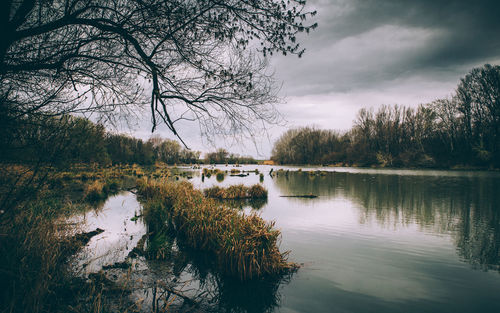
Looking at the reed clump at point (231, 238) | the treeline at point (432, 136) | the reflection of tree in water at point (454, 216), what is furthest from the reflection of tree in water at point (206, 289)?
the treeline at point (432, 136)

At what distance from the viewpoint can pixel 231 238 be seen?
6.01 meters

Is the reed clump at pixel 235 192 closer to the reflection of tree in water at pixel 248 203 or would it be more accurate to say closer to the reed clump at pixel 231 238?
the reflection of tree in water at pixel 248 203

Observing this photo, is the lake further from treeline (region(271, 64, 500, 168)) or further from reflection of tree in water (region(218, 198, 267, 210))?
treeline (region(271, 64, 500, 168))

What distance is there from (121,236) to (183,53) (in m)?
6.92

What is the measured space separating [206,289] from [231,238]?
1.22 m

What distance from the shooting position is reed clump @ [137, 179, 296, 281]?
18.5 ft

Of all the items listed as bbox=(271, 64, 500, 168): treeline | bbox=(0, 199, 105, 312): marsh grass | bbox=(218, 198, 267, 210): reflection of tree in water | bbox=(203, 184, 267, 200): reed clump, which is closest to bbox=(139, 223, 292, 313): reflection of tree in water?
bbox=(0, 199, 105, 312): marsh grass

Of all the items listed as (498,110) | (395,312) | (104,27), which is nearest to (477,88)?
(498,110)

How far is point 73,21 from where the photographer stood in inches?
149

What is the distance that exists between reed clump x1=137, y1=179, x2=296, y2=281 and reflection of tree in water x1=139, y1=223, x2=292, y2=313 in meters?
0.25

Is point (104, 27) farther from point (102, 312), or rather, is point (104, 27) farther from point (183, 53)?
point (102, 312)

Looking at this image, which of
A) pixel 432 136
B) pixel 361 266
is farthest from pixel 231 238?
pixel 432 136

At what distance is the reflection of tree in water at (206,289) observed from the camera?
15.1ft

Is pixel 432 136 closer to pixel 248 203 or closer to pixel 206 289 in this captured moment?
pixel 248 203
